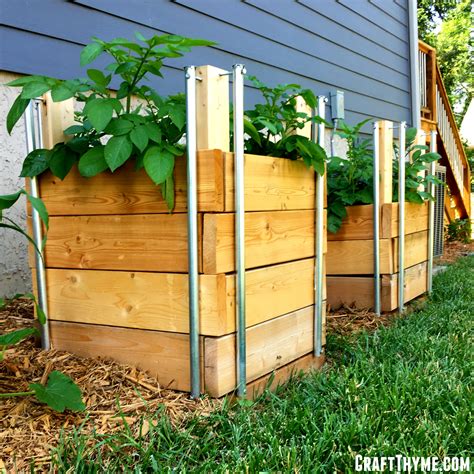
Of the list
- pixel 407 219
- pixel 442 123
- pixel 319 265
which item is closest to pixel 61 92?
pixel 319 265

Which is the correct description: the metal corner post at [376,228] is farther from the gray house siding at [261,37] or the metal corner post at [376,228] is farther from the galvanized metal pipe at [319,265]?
the gray house siding at [261,37]

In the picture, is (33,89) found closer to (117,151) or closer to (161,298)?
(117,151)

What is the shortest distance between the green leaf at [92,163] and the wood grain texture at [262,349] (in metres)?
0.61

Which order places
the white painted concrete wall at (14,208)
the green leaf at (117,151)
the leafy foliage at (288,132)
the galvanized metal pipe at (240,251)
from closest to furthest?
the green leaf at (117,151), the galvanized metal pipe at (240,251), the leafy foliage at (288,132), the white painted concrete wall at (14,208)

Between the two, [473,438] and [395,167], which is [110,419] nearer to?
[473,438]

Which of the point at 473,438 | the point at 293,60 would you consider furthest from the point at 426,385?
the point at 293,60

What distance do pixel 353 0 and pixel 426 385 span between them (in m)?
4.65

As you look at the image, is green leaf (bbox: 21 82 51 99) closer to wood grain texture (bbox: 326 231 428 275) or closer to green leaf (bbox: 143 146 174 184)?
green leaf (bbox: 143 146 174 184)

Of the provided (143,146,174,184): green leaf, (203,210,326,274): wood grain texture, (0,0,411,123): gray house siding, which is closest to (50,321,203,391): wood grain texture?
(203,210,326,274): wood grain texture

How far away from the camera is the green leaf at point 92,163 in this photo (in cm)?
165

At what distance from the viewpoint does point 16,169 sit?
2480 mm

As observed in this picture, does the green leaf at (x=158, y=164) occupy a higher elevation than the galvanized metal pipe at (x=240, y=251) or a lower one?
higher

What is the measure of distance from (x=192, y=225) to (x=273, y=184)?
45 cm

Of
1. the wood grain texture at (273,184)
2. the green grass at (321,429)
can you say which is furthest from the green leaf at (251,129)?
the green grass at (321,429)
